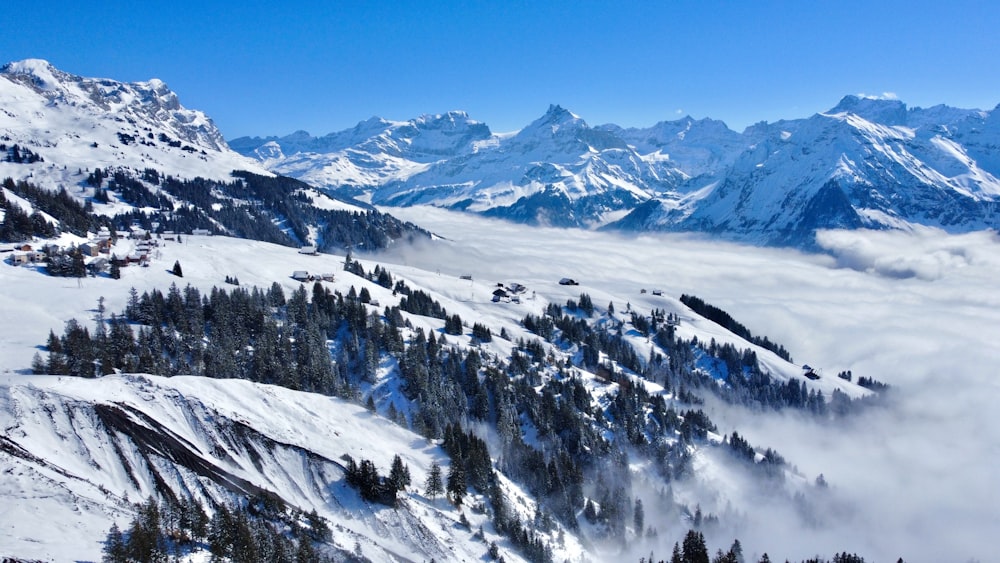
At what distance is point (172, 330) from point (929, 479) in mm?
197771

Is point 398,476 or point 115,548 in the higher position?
point 115,548

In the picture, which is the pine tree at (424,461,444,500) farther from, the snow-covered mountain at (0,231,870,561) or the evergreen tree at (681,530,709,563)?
the evergreen tree at (681,530,709,563)

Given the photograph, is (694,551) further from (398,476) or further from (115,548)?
(115,548)

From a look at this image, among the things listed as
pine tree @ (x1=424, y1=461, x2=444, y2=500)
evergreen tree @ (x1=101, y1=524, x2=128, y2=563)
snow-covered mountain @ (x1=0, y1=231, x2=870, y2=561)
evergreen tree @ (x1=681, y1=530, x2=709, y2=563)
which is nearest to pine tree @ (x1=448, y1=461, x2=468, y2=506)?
pine tree @ (x1=424, y1=461, x2=444, y2=500)

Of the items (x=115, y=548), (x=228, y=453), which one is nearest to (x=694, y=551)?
(x=228, y=453)

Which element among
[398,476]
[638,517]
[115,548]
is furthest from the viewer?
[638,517]

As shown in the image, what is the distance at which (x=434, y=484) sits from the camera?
76438mm

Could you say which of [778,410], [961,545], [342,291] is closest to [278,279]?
[342,291]

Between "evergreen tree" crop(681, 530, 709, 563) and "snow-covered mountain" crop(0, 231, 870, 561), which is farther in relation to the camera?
"evergreen tree" crop(681, 530, 709, 563)

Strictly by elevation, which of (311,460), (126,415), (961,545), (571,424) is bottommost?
(961,545)

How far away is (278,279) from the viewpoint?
158m

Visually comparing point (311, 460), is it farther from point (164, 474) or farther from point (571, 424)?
point (571, 424)

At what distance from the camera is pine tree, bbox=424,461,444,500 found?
76.3 m

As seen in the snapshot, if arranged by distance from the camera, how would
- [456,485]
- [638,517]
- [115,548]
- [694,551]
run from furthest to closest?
1. [638,517]
2. [456,485]
3. [694,551]
4. [115,548]
